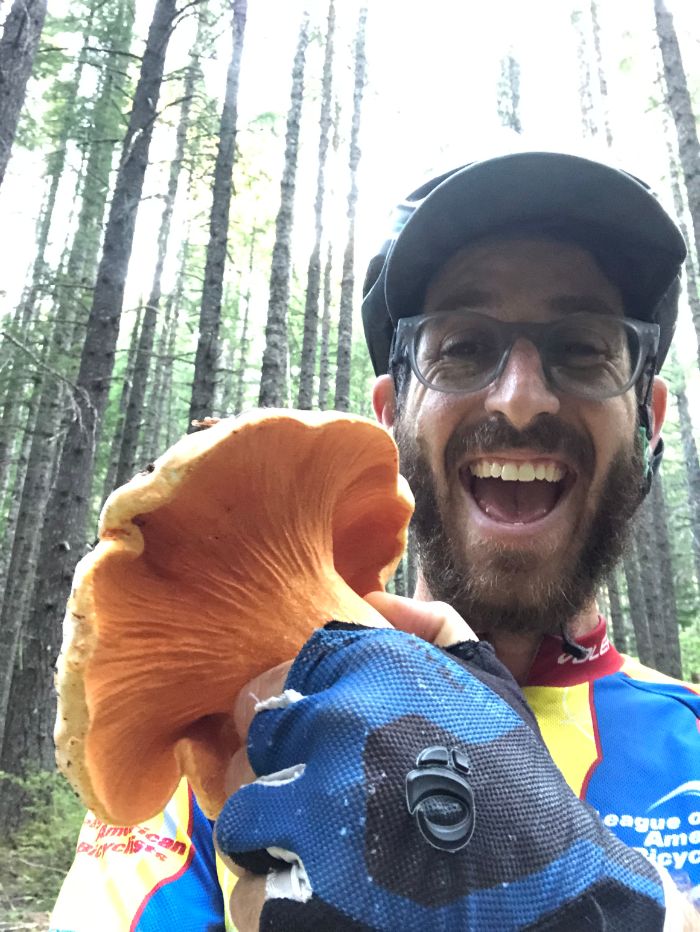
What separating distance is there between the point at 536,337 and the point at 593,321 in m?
0.22

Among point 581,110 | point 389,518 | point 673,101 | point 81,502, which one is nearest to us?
point 389,518

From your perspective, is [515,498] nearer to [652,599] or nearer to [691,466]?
[652,599]

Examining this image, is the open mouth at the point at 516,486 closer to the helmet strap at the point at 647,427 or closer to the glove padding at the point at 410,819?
the helmet strap at the point at 647,427

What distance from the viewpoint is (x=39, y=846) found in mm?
7777

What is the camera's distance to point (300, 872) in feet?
3.18

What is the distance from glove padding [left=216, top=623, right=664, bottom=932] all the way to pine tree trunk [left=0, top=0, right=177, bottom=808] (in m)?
6.78

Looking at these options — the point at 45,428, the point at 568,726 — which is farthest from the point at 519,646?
the point at 45,428

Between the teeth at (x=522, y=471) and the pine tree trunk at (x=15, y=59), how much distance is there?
4998 mm

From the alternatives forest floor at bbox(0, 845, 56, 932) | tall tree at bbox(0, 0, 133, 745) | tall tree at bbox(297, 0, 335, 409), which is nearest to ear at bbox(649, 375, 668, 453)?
forest floor at bbox(0, 845, 56, 932)

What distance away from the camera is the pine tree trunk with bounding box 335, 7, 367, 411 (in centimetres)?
1559

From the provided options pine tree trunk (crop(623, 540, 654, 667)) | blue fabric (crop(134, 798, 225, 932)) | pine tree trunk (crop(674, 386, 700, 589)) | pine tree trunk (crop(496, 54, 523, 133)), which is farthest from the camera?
pine tree trunk (crop(623, 540, 654, 667))

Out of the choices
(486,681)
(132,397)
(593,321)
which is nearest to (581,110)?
(132,397)

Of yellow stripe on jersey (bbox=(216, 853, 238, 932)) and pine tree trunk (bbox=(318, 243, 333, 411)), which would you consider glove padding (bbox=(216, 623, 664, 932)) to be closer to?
yellow stripe on jersey (bbox=(216, 853, 238, 932))

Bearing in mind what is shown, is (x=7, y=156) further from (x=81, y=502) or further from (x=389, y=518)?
(x=389, y=518)
